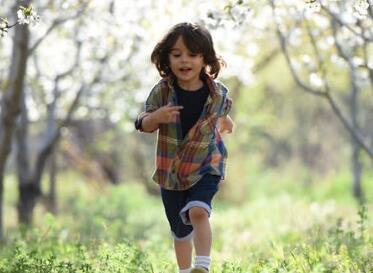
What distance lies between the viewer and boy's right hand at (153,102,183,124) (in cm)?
445

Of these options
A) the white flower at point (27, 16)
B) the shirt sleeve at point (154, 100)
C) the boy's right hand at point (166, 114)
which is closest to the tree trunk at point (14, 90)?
the white flower at point (27, 16)

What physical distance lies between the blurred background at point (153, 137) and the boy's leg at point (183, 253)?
0.24 meters

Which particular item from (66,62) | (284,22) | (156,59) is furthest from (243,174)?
(156,59)

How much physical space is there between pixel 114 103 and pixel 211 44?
14.2m

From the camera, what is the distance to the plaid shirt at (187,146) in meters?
4.64

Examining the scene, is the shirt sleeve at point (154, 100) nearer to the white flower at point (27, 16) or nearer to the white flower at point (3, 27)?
the white flower at point (27, 16)

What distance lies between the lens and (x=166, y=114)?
4453 millimetres

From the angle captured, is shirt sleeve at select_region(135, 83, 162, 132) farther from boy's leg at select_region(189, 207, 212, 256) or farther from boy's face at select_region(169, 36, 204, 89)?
boy's leg at select_region(189, 207, 212, 256)

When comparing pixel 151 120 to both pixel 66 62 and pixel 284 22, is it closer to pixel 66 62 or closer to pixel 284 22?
pixel 284 22

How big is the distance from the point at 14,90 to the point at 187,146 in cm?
590

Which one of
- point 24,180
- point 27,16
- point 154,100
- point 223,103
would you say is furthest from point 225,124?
point 24,180

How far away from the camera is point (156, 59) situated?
481 cm

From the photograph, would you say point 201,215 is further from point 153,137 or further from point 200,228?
point 153,137

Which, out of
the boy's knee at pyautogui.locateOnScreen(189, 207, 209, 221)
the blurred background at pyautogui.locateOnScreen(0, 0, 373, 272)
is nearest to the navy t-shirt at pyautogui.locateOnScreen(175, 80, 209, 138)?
the boy's knee at pyautogui.locateOnScreen(189, 207, 209, 221)
